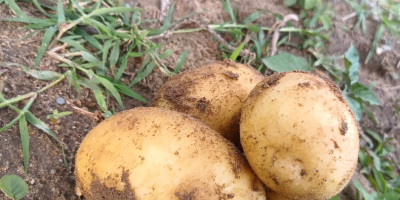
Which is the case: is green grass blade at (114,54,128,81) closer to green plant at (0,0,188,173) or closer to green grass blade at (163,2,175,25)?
green plant at (0,0,188,173)

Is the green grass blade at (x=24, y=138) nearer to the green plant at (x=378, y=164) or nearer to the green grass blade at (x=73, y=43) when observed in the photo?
the green grass blade at (x=73, y=43)

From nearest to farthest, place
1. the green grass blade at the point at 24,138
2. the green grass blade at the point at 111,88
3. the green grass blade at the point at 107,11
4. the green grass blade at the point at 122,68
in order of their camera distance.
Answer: the green grass blade at the point at 24,138 → the green grass blade at the point at 111,88 → the green grass blade at the point at 122,68 → the green grass blade at the point at 107,11

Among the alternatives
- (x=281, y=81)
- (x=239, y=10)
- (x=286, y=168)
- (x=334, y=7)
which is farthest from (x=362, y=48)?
(x=286, y=168)

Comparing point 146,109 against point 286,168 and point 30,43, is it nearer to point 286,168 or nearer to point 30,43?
point 286,168

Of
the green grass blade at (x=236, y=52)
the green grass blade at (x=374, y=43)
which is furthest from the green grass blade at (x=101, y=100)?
the green grass blade at (x=374, y=43)

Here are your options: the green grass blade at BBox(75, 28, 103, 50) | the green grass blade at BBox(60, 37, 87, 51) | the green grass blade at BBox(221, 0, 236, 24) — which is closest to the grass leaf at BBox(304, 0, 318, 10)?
the green grass blade at BBox(221, 0, 236, 24)

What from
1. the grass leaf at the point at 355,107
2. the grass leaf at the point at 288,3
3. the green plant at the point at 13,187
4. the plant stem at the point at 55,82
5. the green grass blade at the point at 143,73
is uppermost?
the plant stem at the point at 55,82
